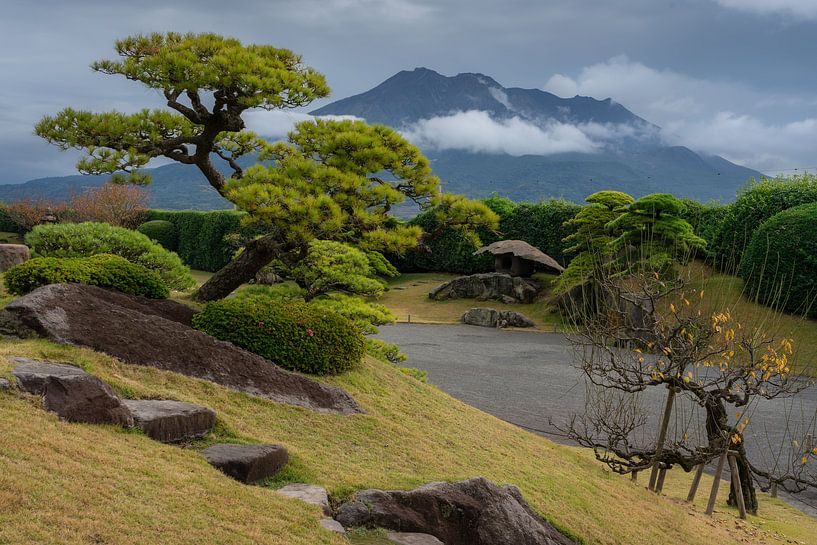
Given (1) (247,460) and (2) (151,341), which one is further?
(2) (151,341)

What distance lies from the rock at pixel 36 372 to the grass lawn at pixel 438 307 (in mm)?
19018

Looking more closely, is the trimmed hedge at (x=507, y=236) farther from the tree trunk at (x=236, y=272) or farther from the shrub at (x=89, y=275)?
the shrub at (x=89, y=275)

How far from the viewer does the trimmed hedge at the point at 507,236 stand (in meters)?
32.0

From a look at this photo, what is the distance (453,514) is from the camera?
6023 mm

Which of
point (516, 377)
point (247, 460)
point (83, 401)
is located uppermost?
point (83, 401)

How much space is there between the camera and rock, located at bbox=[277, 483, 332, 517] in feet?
18.5

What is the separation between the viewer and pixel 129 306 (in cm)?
955

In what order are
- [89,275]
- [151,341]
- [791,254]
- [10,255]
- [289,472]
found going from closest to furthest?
[289,472], [151,341], [89,275], [10,255], [791,254]

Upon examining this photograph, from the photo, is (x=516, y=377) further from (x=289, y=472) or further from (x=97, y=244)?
(x=289, y=472)

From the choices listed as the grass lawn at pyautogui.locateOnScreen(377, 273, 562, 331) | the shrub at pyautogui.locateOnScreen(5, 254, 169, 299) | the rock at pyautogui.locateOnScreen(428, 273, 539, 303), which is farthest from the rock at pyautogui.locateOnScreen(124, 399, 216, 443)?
the rock at pyautogui.locateOnScreen(428, 273, 539, 303)

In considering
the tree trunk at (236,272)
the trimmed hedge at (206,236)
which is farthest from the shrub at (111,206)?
the tree trunk at (236,272)

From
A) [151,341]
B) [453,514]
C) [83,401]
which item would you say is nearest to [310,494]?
[453,514]

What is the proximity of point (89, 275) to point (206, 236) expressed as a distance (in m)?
30.6

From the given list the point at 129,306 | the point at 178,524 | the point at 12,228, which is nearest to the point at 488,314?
the point at 129,306
